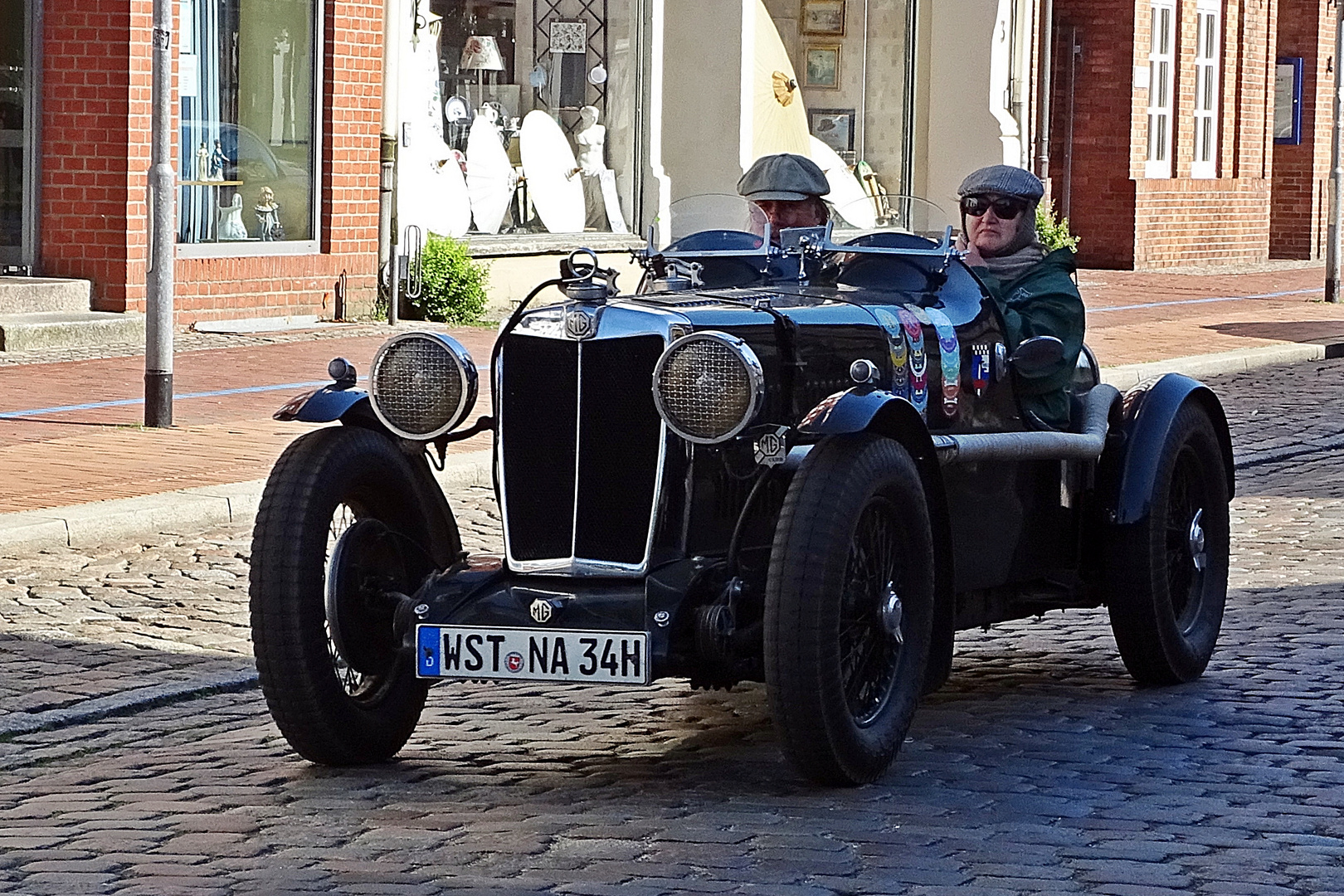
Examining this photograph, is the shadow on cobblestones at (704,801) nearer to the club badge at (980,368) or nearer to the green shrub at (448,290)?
the club badge at (980,368)

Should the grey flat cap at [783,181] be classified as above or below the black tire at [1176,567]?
above

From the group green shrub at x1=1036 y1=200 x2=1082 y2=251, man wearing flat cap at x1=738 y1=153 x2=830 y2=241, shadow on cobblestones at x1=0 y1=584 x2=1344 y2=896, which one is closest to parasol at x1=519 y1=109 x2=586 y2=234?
green shrub at x1=1036 y1=200 x2=1082 y2=251

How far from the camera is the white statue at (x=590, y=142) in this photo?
21297mm

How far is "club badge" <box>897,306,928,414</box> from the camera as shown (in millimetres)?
6023

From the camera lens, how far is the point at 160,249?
11883 millimetres

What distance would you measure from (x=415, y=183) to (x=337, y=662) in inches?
550

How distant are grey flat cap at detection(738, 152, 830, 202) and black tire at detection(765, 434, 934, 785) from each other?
5.29 feet

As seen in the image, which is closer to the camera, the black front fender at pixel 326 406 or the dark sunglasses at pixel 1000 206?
the black front fender at pixel 326 406

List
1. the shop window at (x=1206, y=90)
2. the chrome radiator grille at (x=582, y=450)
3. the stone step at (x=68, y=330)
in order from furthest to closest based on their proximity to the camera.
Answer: the shop window at (x=1206, y=90) < the stone step at (x=68, y=330) < the chrome radiator grille at (x=582, y=450)

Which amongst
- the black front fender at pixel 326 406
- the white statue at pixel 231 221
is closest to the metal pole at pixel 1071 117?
the white statue at pixel 231 221

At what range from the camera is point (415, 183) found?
19250 mm

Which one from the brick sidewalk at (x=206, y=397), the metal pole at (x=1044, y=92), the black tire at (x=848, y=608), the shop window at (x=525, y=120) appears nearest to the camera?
the black tire at (x=848, y=608)

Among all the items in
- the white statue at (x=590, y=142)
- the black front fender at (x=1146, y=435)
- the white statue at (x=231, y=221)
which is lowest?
the black front fender at (x=1146, y=435)

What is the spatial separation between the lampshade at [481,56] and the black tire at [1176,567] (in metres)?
13.8
